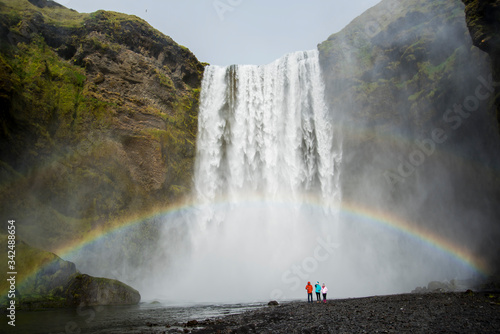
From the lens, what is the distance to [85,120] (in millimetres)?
28016

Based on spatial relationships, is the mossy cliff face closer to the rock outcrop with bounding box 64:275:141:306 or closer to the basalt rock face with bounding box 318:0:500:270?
the rock outcrop with bounding box 64:275:141:306

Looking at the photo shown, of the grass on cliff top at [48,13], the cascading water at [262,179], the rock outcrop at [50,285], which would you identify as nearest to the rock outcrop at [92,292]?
the rock outcrop at [50,285]

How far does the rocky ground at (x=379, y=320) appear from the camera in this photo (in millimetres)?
9445

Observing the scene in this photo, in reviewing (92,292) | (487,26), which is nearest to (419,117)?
(487,26)

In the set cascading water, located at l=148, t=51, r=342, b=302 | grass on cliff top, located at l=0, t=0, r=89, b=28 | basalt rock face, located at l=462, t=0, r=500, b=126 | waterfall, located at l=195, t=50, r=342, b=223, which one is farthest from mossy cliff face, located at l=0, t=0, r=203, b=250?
basalt rock face, located at l=462, t=0, r=500, b=126

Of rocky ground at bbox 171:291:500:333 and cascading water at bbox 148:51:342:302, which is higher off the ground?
cascading water at bbox 148:51:342:302

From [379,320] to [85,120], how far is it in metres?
27.6

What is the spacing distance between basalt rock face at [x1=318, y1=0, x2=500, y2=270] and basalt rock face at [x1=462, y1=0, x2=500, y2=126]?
15.3 ft

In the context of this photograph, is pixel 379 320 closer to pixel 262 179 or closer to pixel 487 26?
pixel 487 26

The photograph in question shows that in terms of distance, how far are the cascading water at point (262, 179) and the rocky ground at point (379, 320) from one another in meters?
14.1

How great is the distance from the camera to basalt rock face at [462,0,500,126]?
16562 millimetres

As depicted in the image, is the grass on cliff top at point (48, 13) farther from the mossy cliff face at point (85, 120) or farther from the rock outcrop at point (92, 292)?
the rock outcrop at point (92, 292)

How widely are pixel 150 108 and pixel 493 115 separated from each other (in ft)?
93.5

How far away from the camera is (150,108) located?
31062 millimetres
